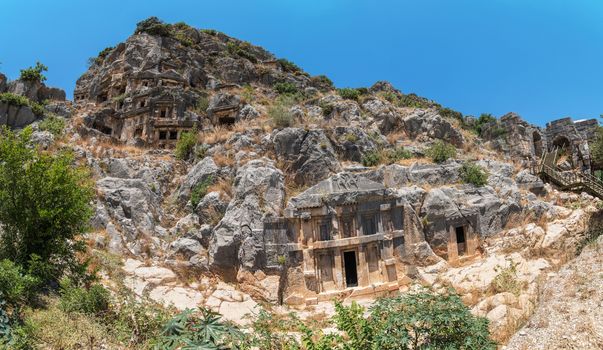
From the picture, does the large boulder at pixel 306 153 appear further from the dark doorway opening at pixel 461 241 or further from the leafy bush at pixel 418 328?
the leafy bush at pixel 418 328

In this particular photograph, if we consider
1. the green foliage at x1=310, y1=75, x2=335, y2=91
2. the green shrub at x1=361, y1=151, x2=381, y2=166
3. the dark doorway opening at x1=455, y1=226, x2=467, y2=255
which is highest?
the green foliage at x1=310, y1=75, x2=335, y2=91

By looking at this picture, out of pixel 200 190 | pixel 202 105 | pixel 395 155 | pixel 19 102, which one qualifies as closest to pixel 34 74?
pixel 19 102

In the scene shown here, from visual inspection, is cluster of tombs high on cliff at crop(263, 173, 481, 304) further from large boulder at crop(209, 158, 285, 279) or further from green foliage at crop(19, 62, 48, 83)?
green foliage at crop(19, 62, 48, 83)

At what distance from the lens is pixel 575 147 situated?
31.8 metres

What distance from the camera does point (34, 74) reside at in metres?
30.4

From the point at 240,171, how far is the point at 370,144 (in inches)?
356

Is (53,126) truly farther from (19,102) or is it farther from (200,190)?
(200,190)

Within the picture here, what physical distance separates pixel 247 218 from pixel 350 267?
5.67 meters

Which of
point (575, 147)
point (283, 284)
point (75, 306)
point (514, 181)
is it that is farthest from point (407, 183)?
point (575, 147)

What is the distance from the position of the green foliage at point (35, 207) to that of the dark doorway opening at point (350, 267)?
11.2 meters

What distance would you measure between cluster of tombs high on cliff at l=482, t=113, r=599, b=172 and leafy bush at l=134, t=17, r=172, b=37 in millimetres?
34217

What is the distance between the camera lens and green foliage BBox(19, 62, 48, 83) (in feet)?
98.9

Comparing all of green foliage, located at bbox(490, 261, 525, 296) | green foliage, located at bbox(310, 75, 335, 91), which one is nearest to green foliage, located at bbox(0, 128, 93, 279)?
green foliage, located at bbox(490, 261, 525, 296)

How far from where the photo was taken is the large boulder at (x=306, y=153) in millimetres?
19703
